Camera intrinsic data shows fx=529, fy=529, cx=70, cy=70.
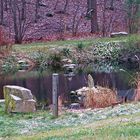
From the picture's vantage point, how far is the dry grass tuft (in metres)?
16.7

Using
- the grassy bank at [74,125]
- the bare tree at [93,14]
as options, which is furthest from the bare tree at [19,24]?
the grassy bank at [74,125]

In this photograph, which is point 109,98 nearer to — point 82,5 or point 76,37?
point 76,37

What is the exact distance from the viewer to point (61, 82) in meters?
23.6

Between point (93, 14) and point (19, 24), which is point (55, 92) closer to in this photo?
point (19, 24)

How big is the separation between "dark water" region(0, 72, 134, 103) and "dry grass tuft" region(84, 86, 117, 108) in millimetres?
1881

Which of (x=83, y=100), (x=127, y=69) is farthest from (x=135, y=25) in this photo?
(x=83, y=100)

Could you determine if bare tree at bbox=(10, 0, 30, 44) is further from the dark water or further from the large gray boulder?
the large gray boulder

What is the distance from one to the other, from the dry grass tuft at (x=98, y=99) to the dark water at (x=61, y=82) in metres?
1.88

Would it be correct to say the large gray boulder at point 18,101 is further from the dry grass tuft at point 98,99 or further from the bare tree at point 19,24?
the bare tree at point 19,24

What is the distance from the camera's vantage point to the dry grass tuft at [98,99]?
54.8 ft

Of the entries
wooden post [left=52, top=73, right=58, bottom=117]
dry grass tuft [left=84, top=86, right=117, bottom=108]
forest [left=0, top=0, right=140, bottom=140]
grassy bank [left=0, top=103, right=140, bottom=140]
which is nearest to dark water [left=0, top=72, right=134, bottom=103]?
forest [left=0, top=0, right=140, bottom=140]

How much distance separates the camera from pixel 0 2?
145 feet

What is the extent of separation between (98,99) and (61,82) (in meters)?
6.97

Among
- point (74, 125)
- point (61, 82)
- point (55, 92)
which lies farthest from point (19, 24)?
point (74, 125)
